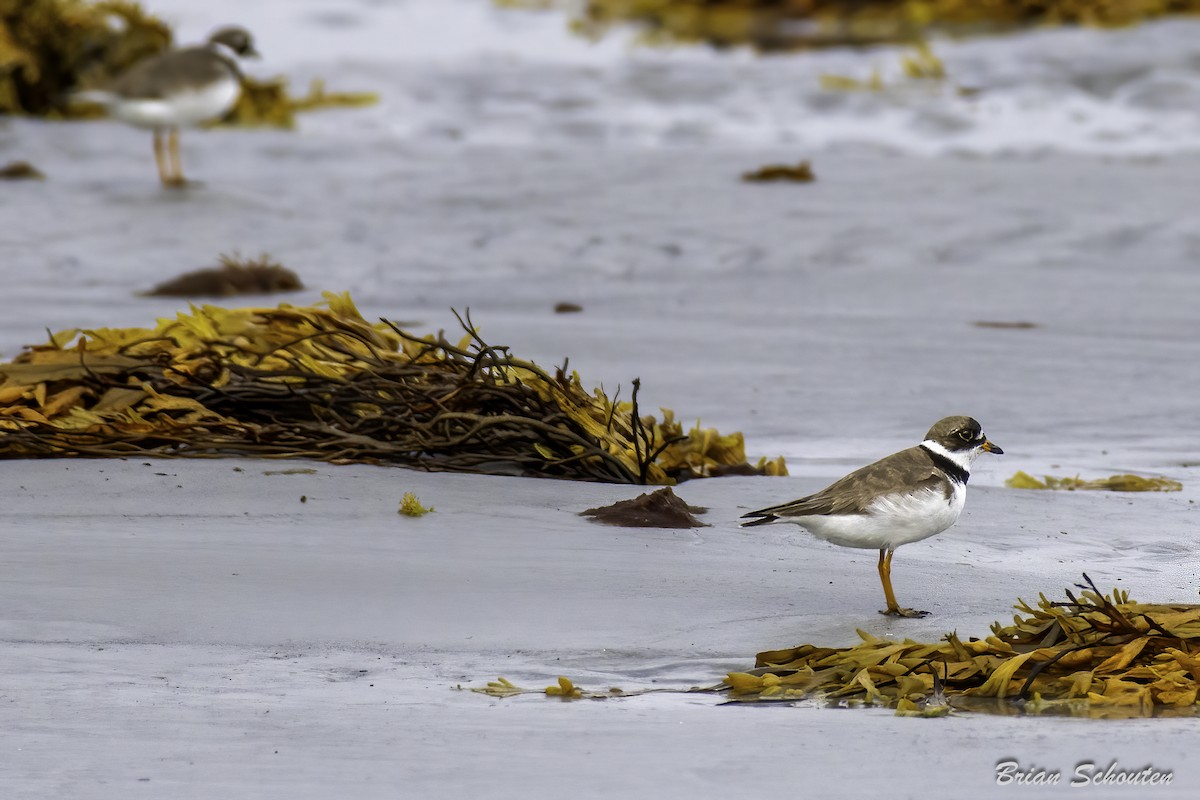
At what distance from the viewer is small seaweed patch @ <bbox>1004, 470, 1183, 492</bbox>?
19.4 ft

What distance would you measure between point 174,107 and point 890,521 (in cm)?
1073

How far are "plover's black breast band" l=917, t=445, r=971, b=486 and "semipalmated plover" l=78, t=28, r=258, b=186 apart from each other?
9.87 metres

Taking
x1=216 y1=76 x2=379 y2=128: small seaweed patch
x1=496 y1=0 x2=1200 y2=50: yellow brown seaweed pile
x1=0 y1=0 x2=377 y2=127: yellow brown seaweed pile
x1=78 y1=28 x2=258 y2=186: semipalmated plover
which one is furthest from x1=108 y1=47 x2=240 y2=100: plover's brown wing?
x1=496 y1=0 x2=1200 y2=50: yellow brown seaweed pile

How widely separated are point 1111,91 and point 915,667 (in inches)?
546

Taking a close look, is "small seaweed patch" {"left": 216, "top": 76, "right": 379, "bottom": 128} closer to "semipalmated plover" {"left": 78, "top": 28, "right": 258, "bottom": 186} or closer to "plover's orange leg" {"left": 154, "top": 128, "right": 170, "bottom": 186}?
"semipalmated plover" {"left": 78, "top": 28, "right": 258, "bottom": 186}

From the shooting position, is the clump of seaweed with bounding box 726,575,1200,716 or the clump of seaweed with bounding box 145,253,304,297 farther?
the clump of seaweed with bounding box 145,253,304,297

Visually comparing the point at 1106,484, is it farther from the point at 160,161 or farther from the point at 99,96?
the point at 99,96

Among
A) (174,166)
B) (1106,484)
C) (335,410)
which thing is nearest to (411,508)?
(335,410)

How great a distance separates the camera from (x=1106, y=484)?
598 centimetres

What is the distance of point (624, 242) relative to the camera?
11.6m

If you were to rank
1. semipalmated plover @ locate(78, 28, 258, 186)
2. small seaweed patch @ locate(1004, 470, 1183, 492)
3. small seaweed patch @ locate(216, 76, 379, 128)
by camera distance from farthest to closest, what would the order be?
small seaweed patch @ locate(216, 76, 379, 128) < semipalmated plover @ locate(78, 28, 258, 186) < small seaweed patch @ locate(1004, 470, 1183, 492)
